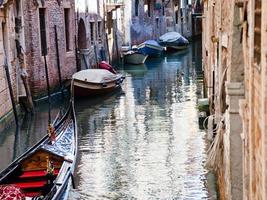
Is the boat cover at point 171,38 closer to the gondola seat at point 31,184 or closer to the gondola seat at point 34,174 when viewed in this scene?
the gondola seat at point 34,174

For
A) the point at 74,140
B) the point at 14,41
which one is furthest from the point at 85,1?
the point at 74,140

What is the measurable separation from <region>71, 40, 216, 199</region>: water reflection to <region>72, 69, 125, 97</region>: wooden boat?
0.31m

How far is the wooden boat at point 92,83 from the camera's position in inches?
602

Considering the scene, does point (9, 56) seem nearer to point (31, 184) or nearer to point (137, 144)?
point (137, 144)

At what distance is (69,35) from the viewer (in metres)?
17.5

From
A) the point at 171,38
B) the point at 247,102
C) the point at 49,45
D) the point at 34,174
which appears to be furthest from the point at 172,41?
the point at 247,102

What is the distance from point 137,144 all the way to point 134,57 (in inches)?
592

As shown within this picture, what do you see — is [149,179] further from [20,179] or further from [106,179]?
[20,179]

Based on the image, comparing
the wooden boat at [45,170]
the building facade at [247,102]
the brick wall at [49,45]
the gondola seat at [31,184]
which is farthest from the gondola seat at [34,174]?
the brick wall at [49,45]

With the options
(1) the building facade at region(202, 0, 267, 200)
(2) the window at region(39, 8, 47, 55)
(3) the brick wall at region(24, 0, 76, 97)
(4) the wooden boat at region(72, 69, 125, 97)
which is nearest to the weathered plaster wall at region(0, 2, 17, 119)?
(3) the brick wall at region(24, 0, 76, 97)

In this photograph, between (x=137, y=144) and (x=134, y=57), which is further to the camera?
(x=134, y=57)

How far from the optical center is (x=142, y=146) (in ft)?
32.5

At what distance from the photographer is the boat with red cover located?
15.3 meters

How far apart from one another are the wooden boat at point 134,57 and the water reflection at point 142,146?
7378 mm
